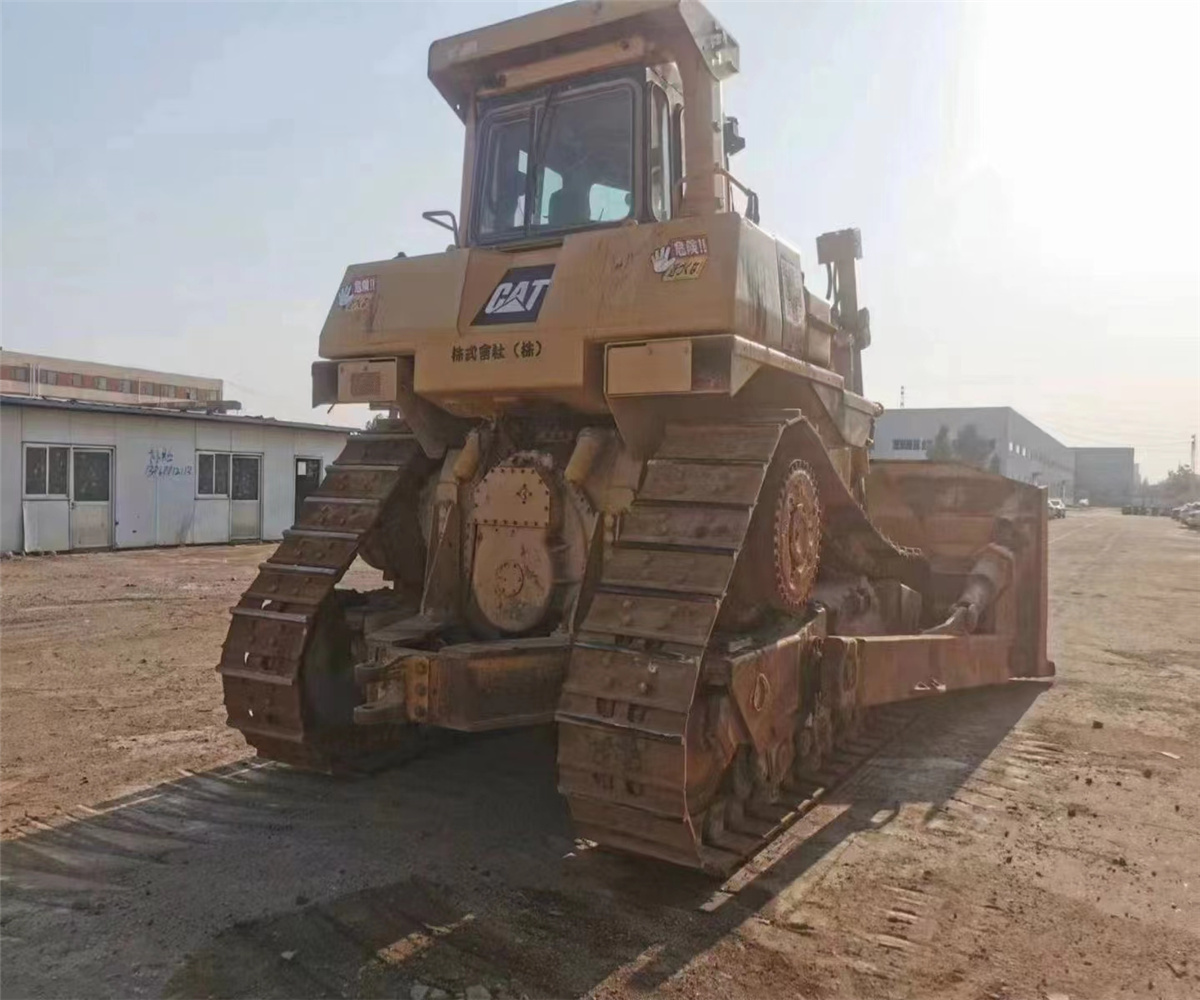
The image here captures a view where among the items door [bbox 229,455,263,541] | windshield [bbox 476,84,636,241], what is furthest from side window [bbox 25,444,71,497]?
windshield [bbox 476,84,636,241]

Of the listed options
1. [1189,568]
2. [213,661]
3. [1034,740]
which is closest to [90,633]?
[213,661]

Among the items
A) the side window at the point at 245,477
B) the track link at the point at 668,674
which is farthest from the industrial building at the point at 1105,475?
the track link at the point at 668,674

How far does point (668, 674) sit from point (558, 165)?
3.34m

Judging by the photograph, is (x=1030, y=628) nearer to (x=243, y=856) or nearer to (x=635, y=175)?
(x=635, y=175)

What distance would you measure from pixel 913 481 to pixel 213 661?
6896mm

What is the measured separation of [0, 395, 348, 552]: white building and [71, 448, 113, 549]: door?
2 cm

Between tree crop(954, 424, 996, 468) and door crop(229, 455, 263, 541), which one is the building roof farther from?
tree crop(954, 424, 996, 468)

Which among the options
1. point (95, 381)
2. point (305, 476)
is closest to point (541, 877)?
point (305, 476)

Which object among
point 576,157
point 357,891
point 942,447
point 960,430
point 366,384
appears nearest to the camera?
point 357,891

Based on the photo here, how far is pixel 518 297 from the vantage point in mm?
5062

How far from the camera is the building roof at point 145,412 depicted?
19.5 m

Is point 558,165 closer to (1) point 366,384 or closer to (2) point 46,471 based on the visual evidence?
(1) point 366,384

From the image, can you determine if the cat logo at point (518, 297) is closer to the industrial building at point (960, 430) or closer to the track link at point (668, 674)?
the track link at point (668, 674)

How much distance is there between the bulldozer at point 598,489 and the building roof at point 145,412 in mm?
16569
